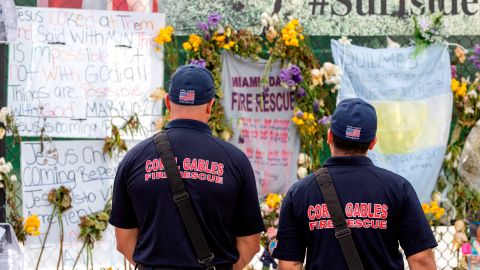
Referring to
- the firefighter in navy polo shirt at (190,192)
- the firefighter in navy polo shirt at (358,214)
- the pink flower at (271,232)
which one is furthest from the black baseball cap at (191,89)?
the pink flower at (271,232)

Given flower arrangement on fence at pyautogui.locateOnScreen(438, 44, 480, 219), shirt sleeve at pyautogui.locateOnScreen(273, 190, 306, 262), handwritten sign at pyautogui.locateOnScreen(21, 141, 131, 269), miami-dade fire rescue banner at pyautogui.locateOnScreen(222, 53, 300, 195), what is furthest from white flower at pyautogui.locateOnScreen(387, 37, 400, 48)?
shirt sleeve at pyautogui.locateOnScreen(273, 190, 306, 262)

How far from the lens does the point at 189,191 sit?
11.1 feet

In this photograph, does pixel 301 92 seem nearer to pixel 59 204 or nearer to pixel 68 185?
pixel 68 185

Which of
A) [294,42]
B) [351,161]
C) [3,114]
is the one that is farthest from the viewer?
[294,42]

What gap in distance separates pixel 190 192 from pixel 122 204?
362 mm

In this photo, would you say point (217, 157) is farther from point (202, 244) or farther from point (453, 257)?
point (453, 257)

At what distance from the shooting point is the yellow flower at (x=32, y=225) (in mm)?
5480

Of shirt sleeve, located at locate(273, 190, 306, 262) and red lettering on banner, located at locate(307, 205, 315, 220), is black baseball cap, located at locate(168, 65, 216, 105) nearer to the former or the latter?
shirt sleeve, located at locate(273, 190, 306, 262)

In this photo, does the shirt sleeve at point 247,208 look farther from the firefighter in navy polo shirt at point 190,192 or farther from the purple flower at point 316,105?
the purple flower at point 316,105

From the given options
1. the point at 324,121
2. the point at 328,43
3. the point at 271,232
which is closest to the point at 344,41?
the point at 328,43

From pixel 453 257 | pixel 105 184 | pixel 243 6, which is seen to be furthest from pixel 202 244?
pixel 453 257

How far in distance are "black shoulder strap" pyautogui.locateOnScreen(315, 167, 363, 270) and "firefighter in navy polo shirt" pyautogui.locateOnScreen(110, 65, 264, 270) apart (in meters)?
0.42

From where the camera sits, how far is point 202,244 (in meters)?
3.38

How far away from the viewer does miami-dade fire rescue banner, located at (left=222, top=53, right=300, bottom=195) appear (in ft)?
19.9
